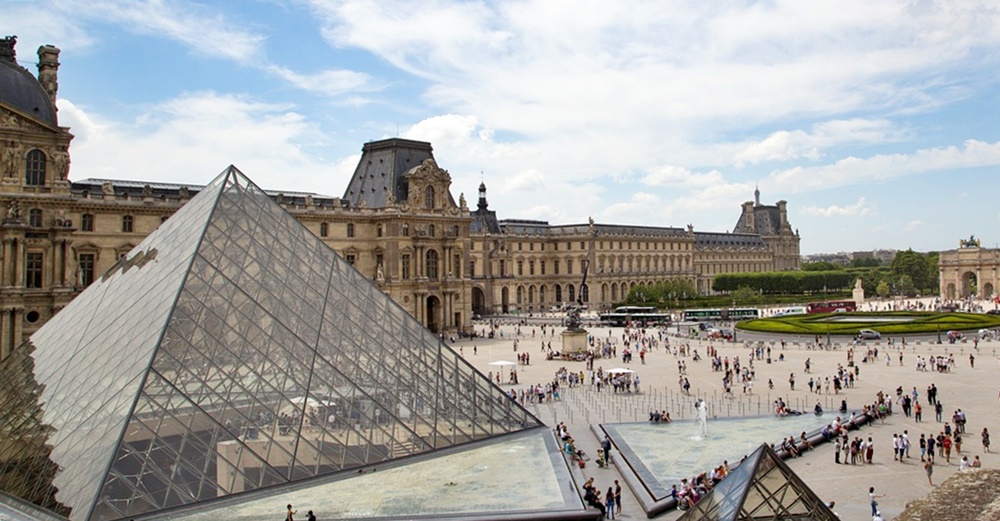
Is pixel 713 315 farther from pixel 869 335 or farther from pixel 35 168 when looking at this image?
pixel 35 168

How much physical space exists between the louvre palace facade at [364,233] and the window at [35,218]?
0.18 feet

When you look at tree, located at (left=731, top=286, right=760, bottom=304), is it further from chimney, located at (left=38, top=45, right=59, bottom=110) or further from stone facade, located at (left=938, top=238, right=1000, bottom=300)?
chimney, located at (left=38, top=45, right=59, bottom=110)

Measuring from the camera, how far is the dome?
33.2 m

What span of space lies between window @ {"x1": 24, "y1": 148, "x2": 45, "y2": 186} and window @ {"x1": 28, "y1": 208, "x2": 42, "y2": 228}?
3.76ft

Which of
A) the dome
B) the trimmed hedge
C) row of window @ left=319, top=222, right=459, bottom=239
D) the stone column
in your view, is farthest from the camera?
row of window @ left=319, top=222, right=459, bottom=239

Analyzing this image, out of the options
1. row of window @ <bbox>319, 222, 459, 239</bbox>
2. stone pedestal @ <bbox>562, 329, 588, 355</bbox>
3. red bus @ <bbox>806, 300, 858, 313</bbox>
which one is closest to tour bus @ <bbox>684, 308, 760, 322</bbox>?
red bus @ <bbox>806, 300, 858, 313</bbox>

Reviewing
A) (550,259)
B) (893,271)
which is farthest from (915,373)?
(893,271)

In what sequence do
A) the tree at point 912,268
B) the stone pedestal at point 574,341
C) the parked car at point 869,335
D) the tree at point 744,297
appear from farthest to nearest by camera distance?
the tree at point 912,268
the tree at point 744,297
the parked car at point 869,335
the stone pedestal at point 574,341

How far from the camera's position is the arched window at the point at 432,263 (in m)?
50.7

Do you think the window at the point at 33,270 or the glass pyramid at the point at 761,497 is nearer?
the glass pyramid at the point at 761,497

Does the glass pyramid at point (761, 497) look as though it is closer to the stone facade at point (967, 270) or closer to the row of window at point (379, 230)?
the row of window at point (379, 230)

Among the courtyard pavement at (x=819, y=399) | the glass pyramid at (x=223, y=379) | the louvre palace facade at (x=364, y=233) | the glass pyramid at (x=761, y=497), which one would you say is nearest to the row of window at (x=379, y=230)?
the louvre palace facade at (x=364, y=233)

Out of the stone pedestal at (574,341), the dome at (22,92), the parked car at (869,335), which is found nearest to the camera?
the dome at (22,92)

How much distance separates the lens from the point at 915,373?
3180cm
